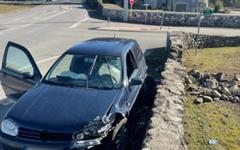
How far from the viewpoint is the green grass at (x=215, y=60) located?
1575 centimetres

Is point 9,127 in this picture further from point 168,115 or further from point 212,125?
point 212,125

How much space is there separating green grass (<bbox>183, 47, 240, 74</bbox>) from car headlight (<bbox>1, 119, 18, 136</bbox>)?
966 centimetres

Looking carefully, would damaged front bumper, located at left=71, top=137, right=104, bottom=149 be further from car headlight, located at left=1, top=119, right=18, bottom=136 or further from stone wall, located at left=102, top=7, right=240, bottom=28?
stone wall, located at left=102, top=7, right=240, bottom=28

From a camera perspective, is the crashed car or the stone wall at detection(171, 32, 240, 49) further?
the stone wall at detection(171, 32, 240, 49)

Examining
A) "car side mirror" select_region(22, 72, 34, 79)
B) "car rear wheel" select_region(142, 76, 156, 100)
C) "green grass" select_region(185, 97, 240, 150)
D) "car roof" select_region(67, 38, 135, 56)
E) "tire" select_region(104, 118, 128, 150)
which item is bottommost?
"green grass" select_region(185, 97, 240, 150)

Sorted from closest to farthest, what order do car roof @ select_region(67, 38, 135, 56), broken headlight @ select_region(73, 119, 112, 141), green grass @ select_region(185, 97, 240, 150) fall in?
1. broken headlight @ select_region(73, 119, 112, 141)
2. green grass @ select_region(185, 97, 240, 150)
3. car roof @ select_region(67, 38, 135, 56)

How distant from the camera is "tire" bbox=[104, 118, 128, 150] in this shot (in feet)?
21.9

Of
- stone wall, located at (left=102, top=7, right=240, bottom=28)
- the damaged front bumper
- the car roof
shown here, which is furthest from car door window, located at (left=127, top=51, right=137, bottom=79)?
stone wall, located at (left=102, top=7, right=240, bottom=28)

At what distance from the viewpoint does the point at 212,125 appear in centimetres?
854

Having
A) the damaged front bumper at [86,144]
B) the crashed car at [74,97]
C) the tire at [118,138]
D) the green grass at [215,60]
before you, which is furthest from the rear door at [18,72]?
the green grass at [215,60]

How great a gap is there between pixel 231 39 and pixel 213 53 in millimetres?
3010

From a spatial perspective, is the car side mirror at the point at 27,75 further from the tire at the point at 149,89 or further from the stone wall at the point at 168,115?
the tire at the point at 149,89

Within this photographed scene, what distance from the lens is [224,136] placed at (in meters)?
7.95

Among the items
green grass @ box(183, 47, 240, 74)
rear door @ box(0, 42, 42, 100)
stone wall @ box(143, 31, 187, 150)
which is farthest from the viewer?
green grass @ box(183, 47, 240, 74)
